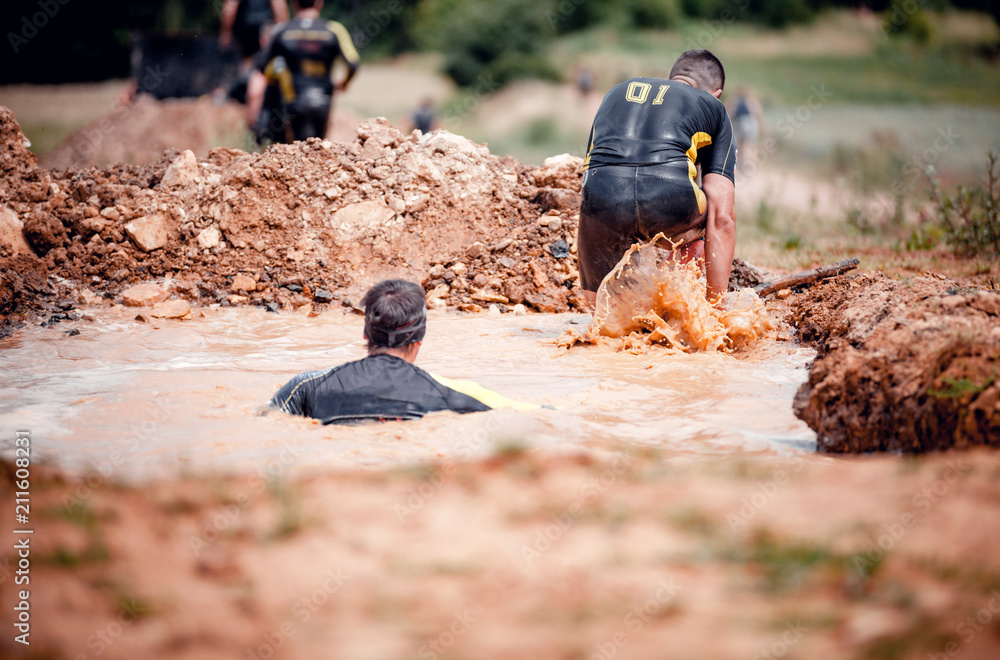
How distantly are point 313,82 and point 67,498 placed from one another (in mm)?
7639

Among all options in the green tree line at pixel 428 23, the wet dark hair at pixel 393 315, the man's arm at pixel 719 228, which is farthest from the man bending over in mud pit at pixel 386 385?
the green tree line at pixel 428 23

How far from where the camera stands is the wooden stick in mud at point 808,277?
585 cm

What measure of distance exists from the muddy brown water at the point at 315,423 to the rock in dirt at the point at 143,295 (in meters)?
0.20

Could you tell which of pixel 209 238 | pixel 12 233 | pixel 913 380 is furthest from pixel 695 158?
pixel 12 233

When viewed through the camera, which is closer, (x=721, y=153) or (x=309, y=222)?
(x=721, y=153)

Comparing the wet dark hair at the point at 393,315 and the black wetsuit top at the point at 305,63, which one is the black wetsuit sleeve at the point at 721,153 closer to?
the wet dark hair at the point at 393,315

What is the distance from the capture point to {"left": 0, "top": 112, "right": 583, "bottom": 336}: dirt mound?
22.3 feet

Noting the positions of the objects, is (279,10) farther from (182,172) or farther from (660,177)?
(660,177)

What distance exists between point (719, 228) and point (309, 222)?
12.7 ft

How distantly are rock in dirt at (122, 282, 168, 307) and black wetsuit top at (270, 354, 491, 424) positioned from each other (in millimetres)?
3414

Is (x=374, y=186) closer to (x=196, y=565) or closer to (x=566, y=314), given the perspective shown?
(x=566, y=314)

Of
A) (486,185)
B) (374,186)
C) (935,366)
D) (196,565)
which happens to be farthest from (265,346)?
(935,366)

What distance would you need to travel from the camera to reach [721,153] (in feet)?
16.5

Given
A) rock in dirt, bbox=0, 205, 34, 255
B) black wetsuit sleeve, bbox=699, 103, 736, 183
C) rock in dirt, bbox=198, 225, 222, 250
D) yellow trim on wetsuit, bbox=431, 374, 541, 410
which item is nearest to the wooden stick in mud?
black wetsuit sleeve, bbox=699, 103, 736, 183
